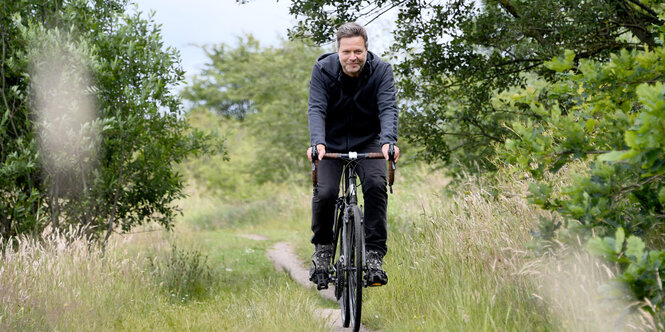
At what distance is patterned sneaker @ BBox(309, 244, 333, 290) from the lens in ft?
16.6

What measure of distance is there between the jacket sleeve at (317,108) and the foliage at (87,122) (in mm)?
2732

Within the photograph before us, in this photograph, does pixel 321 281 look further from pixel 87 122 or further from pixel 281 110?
pixel 281 110

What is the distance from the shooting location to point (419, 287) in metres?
4.95

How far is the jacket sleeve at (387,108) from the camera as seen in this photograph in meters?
4.56

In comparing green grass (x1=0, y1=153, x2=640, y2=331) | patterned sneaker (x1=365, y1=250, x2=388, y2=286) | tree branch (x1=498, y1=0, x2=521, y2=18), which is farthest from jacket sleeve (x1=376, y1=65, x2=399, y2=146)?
tree branch (x1=498, y1=0, x2=521, y2=18)

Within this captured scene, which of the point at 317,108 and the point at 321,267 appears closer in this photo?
the point at 317,108

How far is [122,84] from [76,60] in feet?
1.99

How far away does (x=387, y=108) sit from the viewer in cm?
473

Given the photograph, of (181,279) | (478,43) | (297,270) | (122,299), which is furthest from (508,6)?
(122,299)

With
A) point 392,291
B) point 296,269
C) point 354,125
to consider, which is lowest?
point 296,269

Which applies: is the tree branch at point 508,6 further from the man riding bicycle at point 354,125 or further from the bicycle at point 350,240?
the bicycle at point 350,240

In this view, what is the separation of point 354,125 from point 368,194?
0.64m

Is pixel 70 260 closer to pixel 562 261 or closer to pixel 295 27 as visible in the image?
pixel 295 27

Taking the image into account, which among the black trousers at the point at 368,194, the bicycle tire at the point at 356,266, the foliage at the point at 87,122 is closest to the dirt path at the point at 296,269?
the bicycle tire at the point at 356,266
